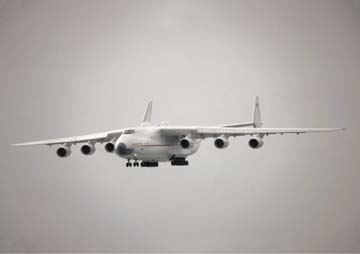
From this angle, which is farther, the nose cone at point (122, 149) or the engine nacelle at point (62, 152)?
the engine nacelle at point (62, 152)

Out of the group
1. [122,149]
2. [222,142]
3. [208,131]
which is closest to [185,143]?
[208,131]

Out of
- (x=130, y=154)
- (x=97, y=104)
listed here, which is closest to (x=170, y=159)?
(x=130, y=154)

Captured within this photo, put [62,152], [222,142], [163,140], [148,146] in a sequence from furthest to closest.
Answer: [62,152]
[163,140]
[148,146]
[222,142]

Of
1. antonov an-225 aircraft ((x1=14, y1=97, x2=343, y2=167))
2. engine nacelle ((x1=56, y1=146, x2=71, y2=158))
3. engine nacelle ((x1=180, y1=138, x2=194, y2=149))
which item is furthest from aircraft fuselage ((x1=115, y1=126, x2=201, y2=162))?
engine nacelle ((x1=56, y1=146, x2=71, y2=158))

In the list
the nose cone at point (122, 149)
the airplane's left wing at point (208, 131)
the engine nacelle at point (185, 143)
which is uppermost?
the airplane's left wing at point (208, 131)

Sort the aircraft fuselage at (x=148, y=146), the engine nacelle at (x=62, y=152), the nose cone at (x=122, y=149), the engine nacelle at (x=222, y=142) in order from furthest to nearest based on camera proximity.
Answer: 1. the engine nacelle at (x=62, y=152)
2. the engine nacelle at (x=222, y=142)
3. the aircraft fuselage at (x=148, y=146)
4. the nose cone at (x=122, y=149)

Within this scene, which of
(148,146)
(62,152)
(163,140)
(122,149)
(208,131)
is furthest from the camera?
(62,152)

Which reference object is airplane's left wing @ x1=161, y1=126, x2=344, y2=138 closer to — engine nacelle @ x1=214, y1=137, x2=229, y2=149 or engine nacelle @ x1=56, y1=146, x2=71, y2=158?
engine nacelle @ x1=214, y1=137, x2=229, y2=149

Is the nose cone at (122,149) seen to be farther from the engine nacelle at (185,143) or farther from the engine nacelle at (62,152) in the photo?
the engine nacelle at (62,152)

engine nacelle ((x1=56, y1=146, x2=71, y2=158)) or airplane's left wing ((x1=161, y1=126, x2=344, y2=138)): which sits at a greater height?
airplane's left wing ((x1=161, y1=126, x2=344, y2=138))

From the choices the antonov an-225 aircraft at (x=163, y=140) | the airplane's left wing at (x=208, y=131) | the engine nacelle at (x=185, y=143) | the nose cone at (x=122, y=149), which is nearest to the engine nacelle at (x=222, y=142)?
the antonov an-225 aircraft at (x=163, y=140)

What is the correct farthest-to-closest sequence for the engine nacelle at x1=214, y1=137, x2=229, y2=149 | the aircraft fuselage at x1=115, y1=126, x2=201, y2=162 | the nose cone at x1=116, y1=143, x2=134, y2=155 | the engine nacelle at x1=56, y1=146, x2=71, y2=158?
the engine nacelle at x1=56, y1=146, x2=71, y2=158 < the engine nacelle at x1=214, y1=137, x2=229, y2=149 < the aircraft fuselage at x1=115, y1=126, x2=201, y2=162 < the nose cone at x1=116, y1=143, x2=134, y2=155

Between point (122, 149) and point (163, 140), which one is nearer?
point (122, 149)

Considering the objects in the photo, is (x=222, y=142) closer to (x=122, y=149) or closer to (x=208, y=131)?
(x=208, y=131)
